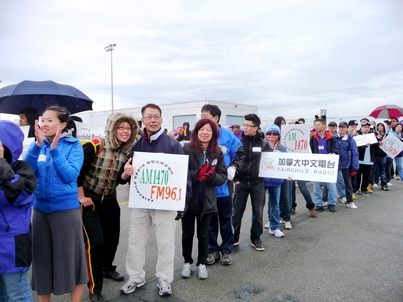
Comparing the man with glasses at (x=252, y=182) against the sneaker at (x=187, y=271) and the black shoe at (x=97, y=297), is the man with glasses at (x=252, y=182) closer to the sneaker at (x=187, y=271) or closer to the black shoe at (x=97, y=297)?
the sneaker at (x=187, y=271)

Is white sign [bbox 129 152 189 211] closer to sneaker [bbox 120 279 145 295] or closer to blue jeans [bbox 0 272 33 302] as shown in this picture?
sneaker [bbox 120 279 145 295]

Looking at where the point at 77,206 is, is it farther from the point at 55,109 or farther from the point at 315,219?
the point at 315,219

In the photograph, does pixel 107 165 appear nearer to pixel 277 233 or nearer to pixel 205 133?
pixel 205 133

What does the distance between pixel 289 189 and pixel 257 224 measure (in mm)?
1445

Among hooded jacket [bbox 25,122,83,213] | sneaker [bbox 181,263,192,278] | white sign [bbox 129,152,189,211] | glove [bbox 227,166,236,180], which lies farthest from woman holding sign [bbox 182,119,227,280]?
hooded jacket [bbox 25,122,83,213]

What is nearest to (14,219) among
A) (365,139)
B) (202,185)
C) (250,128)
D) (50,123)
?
(50,123)

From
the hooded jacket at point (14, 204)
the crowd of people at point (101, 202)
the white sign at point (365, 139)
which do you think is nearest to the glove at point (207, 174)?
the crowd of people at point (101, 202)

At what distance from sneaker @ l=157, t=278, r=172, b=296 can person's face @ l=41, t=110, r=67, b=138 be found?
1905 mm

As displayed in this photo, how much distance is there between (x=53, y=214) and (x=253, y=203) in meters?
3.01

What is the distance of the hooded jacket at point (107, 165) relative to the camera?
3447 millimetres

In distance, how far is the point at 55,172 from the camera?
278 centimetres

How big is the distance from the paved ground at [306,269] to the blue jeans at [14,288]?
118 cm

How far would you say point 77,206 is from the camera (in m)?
2.99

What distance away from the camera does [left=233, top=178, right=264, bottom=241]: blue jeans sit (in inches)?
194
